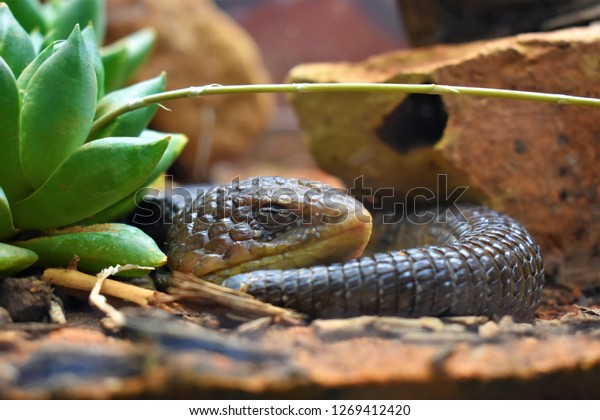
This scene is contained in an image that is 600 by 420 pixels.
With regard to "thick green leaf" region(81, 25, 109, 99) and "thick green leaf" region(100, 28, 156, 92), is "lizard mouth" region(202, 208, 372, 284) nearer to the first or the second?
"thick green leaf" region(81, 25, 109, 99)

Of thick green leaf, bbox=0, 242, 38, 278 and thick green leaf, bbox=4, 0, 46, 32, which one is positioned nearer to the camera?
thick green leaf, bbox=0, 242, 38, 278

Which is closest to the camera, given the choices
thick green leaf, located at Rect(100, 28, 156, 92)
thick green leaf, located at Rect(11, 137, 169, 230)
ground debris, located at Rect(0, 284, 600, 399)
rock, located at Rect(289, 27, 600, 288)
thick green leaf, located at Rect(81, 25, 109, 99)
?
ground debris, located at Rect(0, 284, 600, 399)

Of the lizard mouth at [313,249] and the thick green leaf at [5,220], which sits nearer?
the thick green leaf at [5,220]

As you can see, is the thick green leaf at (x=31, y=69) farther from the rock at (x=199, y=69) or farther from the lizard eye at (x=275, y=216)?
the rock at (x=199, y=69)

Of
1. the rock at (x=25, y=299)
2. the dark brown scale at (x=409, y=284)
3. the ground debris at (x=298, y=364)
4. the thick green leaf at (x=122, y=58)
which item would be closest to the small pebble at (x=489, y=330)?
the ground debris at (x=298, y=364)

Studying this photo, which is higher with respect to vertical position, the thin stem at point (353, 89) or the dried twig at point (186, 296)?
the thin stem at point (353, 89)

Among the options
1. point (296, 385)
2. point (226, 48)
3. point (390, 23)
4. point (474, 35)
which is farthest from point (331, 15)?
point (296, 385)

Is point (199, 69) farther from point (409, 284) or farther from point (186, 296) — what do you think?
point (409, 284)

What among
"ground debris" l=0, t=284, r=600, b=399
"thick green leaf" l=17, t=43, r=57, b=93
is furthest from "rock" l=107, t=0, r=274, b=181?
"ground debris" l=0, t=284, r=600, b=399
